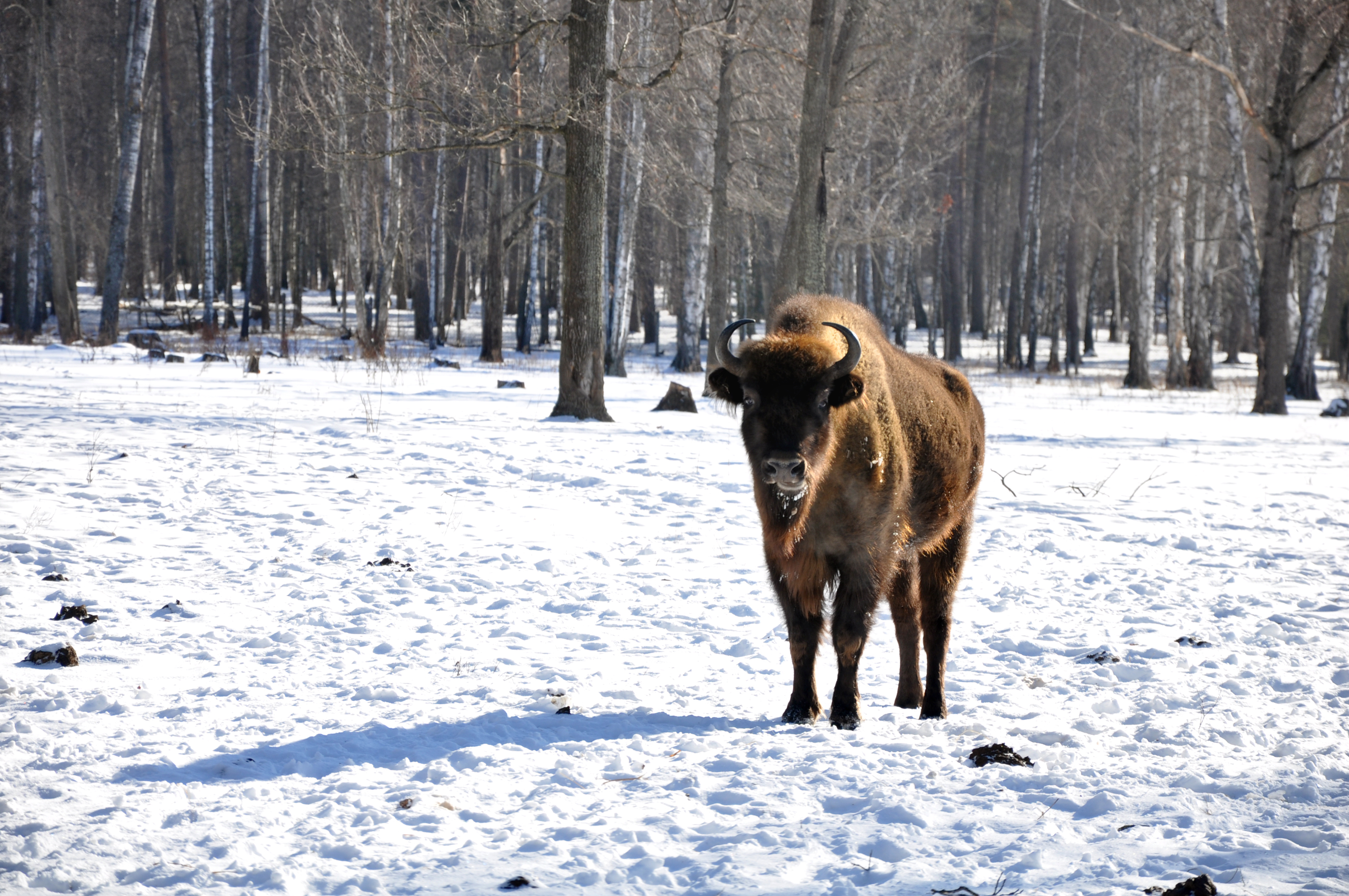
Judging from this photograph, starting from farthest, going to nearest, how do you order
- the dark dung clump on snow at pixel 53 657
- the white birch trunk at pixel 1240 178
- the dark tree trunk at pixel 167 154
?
the dark tree trunk at pixel 167 154 < the white birch trunk at pixel 1240 178 < the dark dung clump on snow at pixel 53 657

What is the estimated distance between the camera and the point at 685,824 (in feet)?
10.2

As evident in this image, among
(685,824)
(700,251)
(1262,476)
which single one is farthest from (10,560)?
(700,251)

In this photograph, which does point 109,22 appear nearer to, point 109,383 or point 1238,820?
point 109,383

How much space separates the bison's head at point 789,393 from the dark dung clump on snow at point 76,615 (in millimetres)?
3467

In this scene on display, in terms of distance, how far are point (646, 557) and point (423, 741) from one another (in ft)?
10.8

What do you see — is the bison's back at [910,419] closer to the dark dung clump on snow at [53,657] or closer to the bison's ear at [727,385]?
the bison's ear at [727,385]

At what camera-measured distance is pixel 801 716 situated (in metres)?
4.11

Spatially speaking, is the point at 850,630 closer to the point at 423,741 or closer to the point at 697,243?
the point at 423,741

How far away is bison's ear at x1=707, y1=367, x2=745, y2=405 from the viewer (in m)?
3.92

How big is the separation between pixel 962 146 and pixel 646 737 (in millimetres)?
38549

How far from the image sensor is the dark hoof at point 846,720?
4086 millimetres

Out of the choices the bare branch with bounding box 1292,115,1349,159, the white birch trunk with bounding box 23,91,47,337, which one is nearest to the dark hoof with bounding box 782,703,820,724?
the bare branch with bounding box 1292,115,1349,159

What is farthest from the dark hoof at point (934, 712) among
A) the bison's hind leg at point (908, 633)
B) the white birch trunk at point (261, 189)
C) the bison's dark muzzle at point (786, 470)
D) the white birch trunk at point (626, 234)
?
the white birch trunk at point (261, 189)

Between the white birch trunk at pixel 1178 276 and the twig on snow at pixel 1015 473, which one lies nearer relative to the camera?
the twig on snow at pixel 1015 473
